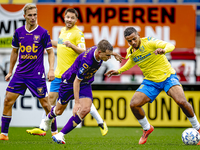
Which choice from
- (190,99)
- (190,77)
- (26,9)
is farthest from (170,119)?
(26,9)

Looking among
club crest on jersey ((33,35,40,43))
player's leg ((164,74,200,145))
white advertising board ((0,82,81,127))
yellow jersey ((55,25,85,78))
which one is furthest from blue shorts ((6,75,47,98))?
white advertising board ((0,82,81,127))

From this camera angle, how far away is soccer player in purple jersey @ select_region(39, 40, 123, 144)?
461 cm

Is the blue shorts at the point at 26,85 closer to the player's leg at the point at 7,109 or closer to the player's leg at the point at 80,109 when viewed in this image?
the player's leg at the point at 7,109

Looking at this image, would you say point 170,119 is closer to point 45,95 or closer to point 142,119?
point 142,119

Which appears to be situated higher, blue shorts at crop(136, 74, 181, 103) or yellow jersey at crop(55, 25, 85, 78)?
yellow jersey at crop(55, 25, 85, 78)

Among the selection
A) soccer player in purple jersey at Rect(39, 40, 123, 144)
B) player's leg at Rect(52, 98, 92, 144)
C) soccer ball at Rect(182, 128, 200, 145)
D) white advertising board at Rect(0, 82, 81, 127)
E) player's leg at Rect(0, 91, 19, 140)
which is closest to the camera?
soccer player in purple jersey at Rect(39, 40, 123, 144)

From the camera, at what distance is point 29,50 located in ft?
17.7

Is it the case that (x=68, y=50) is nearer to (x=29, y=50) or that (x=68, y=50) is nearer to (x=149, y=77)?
(x=29, y=50)

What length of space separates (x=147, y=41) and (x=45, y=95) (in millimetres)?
1751

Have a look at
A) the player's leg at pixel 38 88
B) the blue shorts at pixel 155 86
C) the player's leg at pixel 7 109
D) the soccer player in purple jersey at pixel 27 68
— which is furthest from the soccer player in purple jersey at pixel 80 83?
the blue shorts at pixel 155 86

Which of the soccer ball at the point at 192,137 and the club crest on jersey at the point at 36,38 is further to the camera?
the club crest on jersey at the point at 36,38

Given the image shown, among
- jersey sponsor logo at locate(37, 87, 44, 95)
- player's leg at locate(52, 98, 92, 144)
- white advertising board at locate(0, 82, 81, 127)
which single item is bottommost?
white advertising board at locate(0, 82, 81, 127)

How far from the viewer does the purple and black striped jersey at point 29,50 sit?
5.39 m

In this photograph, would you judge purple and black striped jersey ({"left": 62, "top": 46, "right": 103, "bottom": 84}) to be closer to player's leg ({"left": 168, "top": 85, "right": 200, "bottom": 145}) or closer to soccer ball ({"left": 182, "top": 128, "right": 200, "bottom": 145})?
player's leg ({"left": 168, "top": 85, "right": 200, "bottom": 145})
